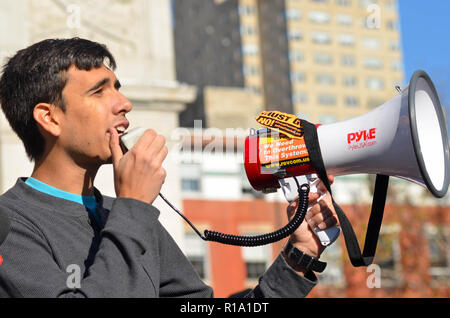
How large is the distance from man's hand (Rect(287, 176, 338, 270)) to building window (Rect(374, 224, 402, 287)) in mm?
23997

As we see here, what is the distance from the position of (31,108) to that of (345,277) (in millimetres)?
24543

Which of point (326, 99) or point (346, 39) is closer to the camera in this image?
point (326, 99)

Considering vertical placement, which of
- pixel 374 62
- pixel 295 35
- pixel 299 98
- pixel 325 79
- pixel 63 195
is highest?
pixel 295 35

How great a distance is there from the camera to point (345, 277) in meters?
26.4

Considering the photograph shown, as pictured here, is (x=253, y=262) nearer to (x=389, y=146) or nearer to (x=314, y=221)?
(x=314, y=221)

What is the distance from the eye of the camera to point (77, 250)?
2.30 m

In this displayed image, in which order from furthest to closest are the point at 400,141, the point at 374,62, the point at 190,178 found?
1. the point at 374,62
2. the point at 190,178
3. the point at 400,141

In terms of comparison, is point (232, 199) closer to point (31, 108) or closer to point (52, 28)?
point (52, 28)

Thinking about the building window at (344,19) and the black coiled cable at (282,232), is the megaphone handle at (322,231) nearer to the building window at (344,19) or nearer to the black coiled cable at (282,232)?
the black coiled cable at (282,232)

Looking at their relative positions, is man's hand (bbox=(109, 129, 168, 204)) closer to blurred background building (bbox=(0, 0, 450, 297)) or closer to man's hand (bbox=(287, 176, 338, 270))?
man's hand (bbox=(287, 176, 338, 270))

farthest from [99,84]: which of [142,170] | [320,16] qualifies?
[320,16]

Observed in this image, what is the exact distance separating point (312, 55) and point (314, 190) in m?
74.1

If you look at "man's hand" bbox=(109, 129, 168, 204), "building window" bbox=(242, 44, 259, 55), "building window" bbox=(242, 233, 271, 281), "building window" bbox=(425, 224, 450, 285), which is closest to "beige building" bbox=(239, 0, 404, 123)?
"building window" bbox=(242, 44, 259, 55)

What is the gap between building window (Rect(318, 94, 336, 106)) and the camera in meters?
75.1
